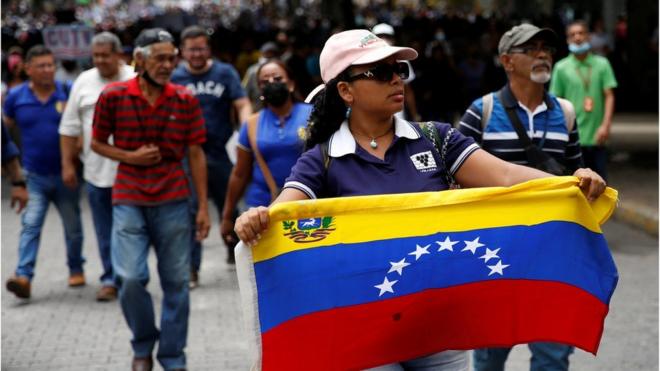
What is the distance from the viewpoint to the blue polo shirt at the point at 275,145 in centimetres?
688

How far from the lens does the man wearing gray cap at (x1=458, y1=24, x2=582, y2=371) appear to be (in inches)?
210

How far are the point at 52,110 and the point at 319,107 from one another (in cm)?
568

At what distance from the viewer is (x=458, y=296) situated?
3953mm

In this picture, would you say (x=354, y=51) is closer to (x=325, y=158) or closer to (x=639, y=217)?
(x=325, y=158)

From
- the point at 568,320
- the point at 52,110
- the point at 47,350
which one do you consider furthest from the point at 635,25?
the point at 568,320

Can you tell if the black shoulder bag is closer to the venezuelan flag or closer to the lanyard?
the venezuelan flag

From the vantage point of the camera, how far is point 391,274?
12.7ft

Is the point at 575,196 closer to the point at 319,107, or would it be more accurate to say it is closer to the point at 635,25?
the point at 319,107

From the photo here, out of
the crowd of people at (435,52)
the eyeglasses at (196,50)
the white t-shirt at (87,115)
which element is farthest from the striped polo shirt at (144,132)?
the crowd of people at (435,52)

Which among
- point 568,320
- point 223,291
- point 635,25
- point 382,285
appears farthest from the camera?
point 635,25

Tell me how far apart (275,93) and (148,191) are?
3.40ft

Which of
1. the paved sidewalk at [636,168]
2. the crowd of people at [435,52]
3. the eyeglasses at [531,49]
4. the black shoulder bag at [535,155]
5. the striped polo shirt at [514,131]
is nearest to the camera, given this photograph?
the black shoulder bag at [535,155]

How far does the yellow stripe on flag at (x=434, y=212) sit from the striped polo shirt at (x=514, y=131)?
1268 millimetres

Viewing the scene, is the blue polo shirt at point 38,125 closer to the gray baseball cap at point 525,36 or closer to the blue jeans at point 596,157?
the blue jeans at point 596,157
